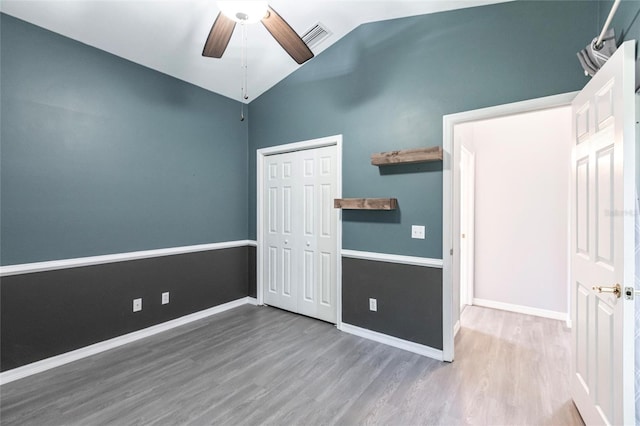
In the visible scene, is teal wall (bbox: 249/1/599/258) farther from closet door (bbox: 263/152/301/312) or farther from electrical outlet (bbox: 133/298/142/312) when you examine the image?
electrical outlet (bbox: 133/298/142/312)

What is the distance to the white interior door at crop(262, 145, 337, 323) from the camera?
336cm

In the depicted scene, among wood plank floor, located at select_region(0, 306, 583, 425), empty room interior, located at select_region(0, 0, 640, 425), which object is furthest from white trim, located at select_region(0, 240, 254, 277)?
wood plank floor, located at select_region(0, 306, 583, 425)

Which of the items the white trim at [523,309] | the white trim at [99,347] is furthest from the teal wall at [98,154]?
the white trim at [523,309]

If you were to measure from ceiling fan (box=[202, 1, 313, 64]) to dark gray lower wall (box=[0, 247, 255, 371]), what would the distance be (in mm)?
2250

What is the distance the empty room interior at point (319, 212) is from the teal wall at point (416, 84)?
0.02 m

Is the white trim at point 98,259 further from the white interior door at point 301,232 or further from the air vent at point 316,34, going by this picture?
the air vent at point 316,34

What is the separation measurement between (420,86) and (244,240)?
9.45ft

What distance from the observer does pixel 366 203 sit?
2875 mm

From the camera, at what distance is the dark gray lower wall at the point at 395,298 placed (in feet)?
8.57

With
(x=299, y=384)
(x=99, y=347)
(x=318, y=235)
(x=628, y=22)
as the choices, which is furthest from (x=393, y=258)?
(x=99, y=347)

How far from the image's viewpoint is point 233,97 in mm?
3855

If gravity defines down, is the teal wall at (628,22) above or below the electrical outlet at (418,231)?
above

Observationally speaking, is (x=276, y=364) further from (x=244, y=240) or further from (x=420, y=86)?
(x=420, y=86)

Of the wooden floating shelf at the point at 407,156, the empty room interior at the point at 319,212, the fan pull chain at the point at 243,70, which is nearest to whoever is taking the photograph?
the empty room interior at the point at 319,212
